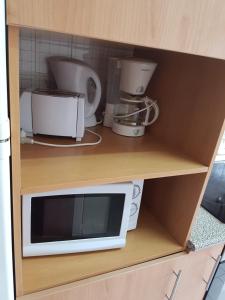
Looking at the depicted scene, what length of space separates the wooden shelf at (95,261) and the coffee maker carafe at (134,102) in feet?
1.38

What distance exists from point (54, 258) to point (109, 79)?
76 centimetres

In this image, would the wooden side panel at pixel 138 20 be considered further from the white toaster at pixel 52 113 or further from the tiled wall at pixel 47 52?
the tiled wall at pixel 47 52

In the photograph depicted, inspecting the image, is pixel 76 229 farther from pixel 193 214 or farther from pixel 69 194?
pixel 193 214

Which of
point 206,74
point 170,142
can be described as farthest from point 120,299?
point 206,74

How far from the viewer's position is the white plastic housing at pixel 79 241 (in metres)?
0.74

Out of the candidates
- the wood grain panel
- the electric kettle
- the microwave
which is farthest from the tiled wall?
the wood grain panel

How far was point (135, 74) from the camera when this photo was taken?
0.91 meters

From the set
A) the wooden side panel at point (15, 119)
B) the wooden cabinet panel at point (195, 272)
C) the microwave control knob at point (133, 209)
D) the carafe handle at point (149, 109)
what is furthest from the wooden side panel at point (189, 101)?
the wooden side panel at point (15, 119)

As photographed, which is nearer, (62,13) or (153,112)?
(62,13)

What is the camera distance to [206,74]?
2.57 feet

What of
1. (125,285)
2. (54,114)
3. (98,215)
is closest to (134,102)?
(54,114)

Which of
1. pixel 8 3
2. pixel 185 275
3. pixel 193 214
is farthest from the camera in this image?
pixel 185 275

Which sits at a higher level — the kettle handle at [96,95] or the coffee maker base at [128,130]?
the kettle handle at [96,95]

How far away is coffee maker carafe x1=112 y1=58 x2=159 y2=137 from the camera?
912 millimetres
